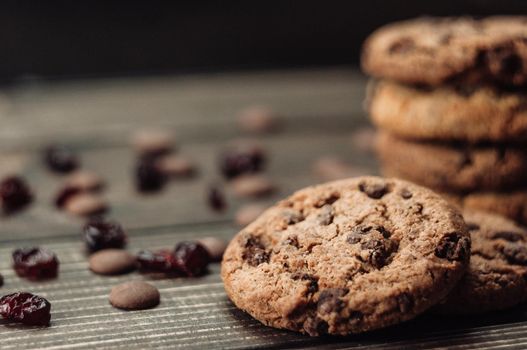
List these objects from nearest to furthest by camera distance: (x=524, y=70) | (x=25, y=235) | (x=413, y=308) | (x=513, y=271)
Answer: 1. (x=413, y=308)
2. (x=513, y=271)
3. (x=524, y=70)
4. (x=25, y=235)

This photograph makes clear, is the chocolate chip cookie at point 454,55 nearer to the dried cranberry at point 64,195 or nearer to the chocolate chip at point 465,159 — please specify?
the chocolate chip at point 465,159

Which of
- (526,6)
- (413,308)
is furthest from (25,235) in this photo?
(526,6)

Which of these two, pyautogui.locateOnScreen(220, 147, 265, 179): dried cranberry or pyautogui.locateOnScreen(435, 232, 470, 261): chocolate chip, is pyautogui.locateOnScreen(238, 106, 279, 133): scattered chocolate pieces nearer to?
pyautogui.locateOnScreen(220, 147, 265, 179): dried cranberry

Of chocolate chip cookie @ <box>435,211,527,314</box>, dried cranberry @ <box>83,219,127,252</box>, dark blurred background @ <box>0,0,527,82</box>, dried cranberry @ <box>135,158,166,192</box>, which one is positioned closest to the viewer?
chocolate chip cookie @ <box>435,211,527,314</box>

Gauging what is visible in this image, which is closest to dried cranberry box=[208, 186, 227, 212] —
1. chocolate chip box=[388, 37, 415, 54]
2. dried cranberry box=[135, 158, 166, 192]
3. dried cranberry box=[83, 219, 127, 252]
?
dried cranberry box=[135, 158, 166, 192]

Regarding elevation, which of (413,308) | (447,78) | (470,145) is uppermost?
(447,78)

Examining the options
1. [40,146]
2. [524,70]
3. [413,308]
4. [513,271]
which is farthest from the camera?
[40,146]

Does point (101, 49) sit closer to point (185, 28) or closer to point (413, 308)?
point (185, 28)
